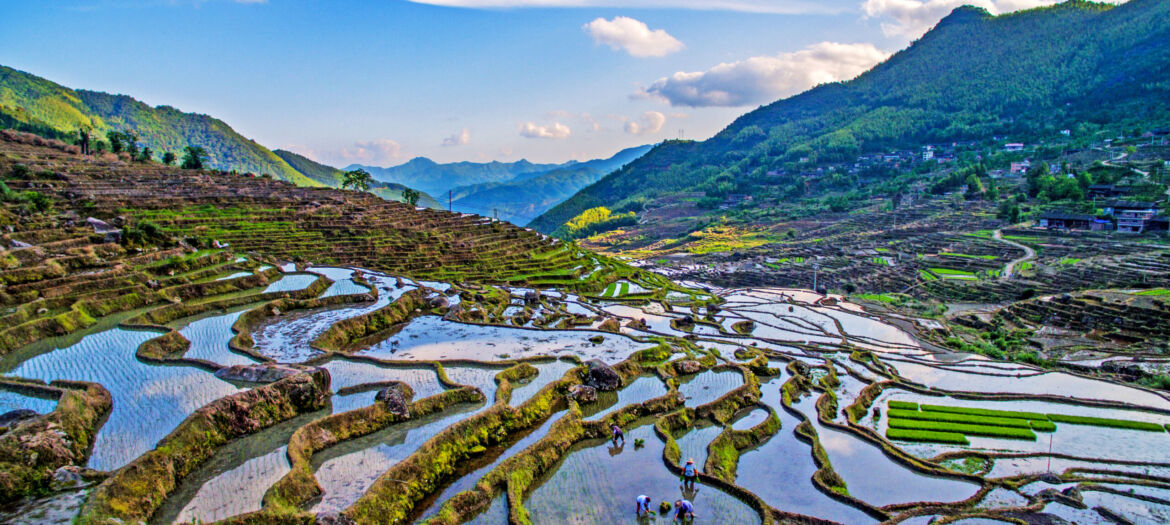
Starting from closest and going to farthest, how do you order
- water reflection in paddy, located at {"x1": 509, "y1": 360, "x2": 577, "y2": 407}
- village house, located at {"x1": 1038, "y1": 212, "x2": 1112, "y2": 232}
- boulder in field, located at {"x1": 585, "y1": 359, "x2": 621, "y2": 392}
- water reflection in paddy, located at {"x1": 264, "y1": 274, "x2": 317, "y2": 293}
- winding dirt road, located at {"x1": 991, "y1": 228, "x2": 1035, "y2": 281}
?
1. water reflection in paddy, located at {"x1": 509, "y1": 360, "x2": 577, "y2": 407}
2. boulder in field, located at {"x1": 585, "y1": 359, "x2": 621, "y2": 392}
3. water reflection in paddy, located at {"x1": 264, "y1": 274, "x2": 317, "y2": 293}
4. winding dirt road, located at {"x1": 991, "y1": 228, "x2": 1035, "y2": 281}
5. village house, located at {"x1": 1038, "y1": 212, "x2": 1112, "y2": 232}

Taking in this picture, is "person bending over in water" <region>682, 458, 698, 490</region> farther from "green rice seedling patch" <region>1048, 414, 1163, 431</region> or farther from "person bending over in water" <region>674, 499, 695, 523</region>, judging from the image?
"green rice seedling patch" <region>1048, 414, 1163, 431</region>

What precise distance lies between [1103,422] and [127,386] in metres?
30.5

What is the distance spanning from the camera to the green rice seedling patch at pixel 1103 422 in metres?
19.0

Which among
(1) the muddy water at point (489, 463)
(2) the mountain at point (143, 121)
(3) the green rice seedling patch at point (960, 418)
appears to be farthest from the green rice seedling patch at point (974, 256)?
(2) the mountain at point (143, 121)

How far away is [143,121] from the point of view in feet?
495

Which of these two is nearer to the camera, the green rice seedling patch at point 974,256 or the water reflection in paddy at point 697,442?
the water reflection in paddy at point 697,442

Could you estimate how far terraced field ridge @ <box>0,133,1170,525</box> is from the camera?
11625mm

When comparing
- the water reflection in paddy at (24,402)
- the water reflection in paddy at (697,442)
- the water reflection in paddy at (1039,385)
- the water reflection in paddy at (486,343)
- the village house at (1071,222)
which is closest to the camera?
the water reflection in paddy at (24,402)

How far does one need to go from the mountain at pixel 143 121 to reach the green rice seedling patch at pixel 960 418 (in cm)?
14460

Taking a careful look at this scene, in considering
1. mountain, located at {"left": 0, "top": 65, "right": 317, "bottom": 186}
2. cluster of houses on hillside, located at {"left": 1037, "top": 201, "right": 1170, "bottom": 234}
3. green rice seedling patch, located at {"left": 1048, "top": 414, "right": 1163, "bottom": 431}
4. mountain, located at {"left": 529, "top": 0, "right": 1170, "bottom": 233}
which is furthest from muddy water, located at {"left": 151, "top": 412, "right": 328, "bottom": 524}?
mountain, located at {"left": 529, "top": 0, "right": 1170, "bottom": 233}

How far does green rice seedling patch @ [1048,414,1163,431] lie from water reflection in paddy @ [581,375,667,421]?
45.2ft

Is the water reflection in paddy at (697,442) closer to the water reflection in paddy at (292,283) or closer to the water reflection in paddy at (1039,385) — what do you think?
the water reflection in paddy at (1039,385)

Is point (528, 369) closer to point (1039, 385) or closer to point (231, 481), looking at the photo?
point (231, 481)

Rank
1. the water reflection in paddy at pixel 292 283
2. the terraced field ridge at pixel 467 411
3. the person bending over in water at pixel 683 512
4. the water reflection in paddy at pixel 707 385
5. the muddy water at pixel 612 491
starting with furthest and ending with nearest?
1. the water reflection in paddy at pixel 292 283
2. the water reflection in paddy at pixel 707 385
3. the muddy water at pixel 612 491
4. the person bending over in water at pixel 683 512
5. the terraced field ridge at pixel 467 411
